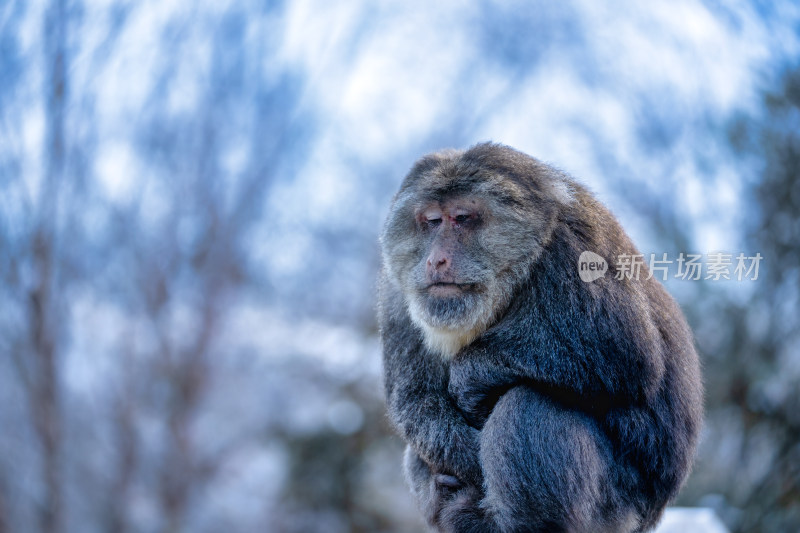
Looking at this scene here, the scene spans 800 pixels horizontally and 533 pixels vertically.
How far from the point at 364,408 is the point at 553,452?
329 inches

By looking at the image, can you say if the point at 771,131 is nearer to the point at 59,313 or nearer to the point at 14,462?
the point at 59,313

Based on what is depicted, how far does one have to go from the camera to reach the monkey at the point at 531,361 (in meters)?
3.09

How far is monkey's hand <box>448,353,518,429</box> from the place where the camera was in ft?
10.4

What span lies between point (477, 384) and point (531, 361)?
→ 273mm

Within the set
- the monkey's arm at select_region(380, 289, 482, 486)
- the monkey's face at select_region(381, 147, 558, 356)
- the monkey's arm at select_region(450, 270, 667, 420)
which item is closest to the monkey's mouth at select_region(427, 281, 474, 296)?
the monkey's face at select_region(381, 147, 558, 356)

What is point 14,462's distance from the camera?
8.01 meters

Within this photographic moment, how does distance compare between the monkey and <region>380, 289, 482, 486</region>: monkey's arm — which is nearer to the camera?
the monkey

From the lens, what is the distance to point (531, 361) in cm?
312

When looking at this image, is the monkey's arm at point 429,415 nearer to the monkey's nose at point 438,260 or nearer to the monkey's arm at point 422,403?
the monkey's arm at point 422,403

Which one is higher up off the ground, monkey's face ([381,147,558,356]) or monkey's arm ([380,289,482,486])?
monkey's face ([381,147,558,356])

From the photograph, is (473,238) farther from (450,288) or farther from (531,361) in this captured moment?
(531,361)

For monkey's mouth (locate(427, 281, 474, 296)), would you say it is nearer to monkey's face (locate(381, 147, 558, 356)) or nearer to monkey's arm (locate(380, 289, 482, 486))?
monkey's face (locate(381, 147, 558, 356))

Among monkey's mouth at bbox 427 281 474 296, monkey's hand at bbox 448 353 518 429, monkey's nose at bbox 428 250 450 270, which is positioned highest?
monkey's nose at bbox 428 250 450 270

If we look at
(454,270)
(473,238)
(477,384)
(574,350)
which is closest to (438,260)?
(454,270)
